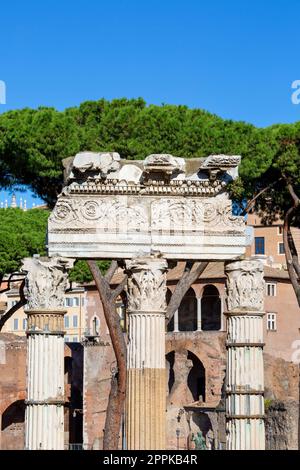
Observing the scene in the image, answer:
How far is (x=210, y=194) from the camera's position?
1454cm

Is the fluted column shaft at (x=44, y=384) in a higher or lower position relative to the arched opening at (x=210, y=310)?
lower

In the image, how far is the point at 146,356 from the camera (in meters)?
14.1

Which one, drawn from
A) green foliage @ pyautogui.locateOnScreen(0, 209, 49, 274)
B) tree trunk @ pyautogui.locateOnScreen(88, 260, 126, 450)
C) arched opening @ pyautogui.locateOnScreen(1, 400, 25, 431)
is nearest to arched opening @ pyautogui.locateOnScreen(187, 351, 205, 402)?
arched opening @ pyautogui.locateOnScreen(1, 400, 25, 431)

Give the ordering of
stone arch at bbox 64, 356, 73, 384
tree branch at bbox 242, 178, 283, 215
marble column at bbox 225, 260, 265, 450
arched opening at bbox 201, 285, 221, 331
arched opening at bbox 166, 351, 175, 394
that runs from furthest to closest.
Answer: arched opening at bbox 201, 285, 221, 331 < arched opening at bbox 166, 351, 175, 394 < stone arch at bbox 64, 356, 73, 384 < tree branch at bbox 242, 178, 283, 215 < marble column at bbox 225, 260, 265, 450

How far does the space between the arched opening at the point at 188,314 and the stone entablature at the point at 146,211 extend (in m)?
38.0

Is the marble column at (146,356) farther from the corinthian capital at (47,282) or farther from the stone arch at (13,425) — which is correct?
the stone arch at (13,425)

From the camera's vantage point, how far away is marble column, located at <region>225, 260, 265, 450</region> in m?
14.3

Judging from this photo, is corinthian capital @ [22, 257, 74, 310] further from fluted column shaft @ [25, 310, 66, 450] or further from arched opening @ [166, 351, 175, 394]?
arched opening @ [166, 351, 175, 394]

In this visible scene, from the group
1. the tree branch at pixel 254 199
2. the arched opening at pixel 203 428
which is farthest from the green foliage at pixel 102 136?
the arched opening at pixel 203 428

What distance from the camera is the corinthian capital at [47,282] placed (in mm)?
14086

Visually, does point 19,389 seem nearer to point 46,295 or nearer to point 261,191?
point 261,191

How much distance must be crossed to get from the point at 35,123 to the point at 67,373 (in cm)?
2830

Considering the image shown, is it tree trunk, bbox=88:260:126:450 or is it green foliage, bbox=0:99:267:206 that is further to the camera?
green foliage, bbox=0:99:267:206

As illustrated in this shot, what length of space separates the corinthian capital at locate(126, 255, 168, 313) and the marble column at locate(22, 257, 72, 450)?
0.79 metres
